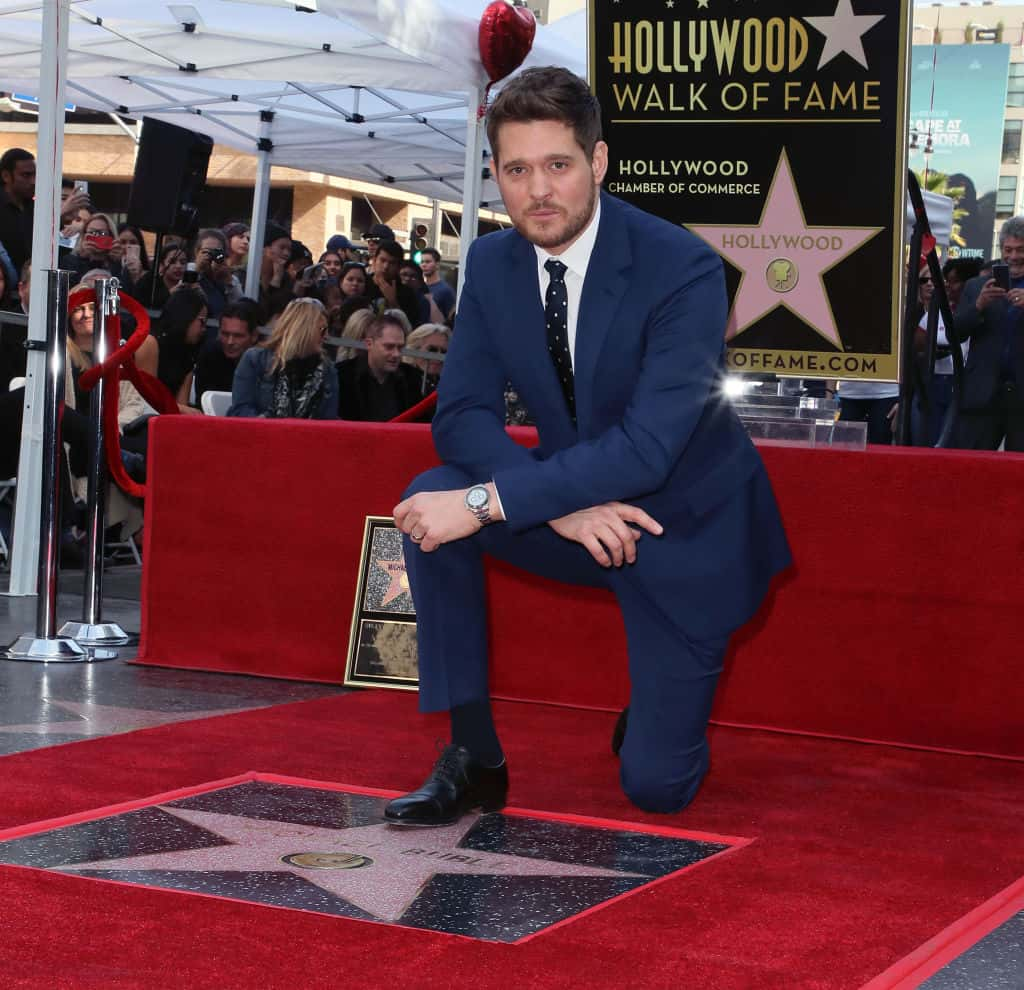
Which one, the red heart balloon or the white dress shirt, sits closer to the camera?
the white dress shirt

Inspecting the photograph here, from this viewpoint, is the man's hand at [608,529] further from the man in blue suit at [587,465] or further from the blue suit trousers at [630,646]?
the blue suit trousers at [630,646]

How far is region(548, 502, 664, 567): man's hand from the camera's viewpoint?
306 cm

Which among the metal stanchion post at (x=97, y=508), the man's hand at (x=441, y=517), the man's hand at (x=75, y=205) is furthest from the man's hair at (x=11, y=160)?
the man's hand at (x=441, y=517)

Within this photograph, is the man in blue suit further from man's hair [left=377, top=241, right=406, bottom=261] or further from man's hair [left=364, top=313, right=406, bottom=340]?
man's hair [left=377, top=241, right=406, bottom=261]

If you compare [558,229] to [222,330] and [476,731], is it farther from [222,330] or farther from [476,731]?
[222,330]

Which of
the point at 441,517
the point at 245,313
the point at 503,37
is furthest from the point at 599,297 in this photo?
the point at 245,313

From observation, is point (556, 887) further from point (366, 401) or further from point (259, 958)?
point (366, 401)

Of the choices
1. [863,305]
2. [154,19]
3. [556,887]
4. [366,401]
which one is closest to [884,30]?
[863,305]

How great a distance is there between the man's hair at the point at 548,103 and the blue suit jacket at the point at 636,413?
23 cm

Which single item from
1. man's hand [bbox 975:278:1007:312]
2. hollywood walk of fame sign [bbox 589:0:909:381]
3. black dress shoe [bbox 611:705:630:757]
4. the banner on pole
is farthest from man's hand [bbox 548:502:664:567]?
the banner on pole

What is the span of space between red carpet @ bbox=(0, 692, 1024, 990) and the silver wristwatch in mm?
638

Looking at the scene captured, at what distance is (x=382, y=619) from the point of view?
4758 mm

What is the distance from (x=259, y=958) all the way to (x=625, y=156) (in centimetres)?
332

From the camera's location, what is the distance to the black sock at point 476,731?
3.23 m
